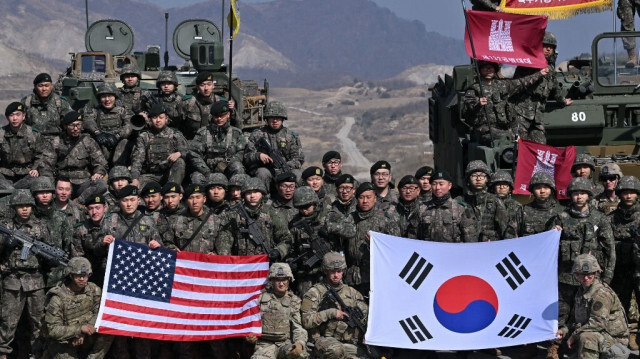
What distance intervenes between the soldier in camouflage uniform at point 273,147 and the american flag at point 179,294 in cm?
283

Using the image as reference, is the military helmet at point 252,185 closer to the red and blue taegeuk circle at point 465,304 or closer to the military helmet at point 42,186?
the military helmet at point 42,186

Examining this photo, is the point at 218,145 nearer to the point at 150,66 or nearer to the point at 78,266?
the point at 78,266

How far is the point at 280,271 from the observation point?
11.9m

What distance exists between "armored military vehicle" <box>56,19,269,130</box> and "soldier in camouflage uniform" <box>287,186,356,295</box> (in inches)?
170

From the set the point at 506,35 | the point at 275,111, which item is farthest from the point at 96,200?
the point at 506,35

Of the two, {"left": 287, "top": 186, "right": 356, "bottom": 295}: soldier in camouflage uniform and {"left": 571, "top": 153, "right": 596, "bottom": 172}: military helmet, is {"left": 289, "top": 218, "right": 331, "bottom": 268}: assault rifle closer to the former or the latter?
{"left": 287, "top": 186, "right": 356, "bottom": 295}: soldier in camouflage uniform

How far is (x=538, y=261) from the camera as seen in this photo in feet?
40.2

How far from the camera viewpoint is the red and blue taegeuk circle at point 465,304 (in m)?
12.0

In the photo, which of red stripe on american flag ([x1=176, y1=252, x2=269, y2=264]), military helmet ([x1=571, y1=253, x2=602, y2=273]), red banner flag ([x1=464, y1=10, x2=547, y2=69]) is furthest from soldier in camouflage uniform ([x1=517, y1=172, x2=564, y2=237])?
red banner flag ([x1=464, y1=10, x2=547, y2=69])

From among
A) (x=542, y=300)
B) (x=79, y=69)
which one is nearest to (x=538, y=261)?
(x=542, y=300)

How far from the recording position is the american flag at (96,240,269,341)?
12.0 m

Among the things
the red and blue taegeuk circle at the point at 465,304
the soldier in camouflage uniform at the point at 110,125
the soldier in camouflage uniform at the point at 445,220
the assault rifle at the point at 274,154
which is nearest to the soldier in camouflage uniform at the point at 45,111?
the soldier in camouflage uniform at the point at 110,125

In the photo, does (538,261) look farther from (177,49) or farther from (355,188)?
(177,49)

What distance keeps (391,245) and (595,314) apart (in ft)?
6.92
